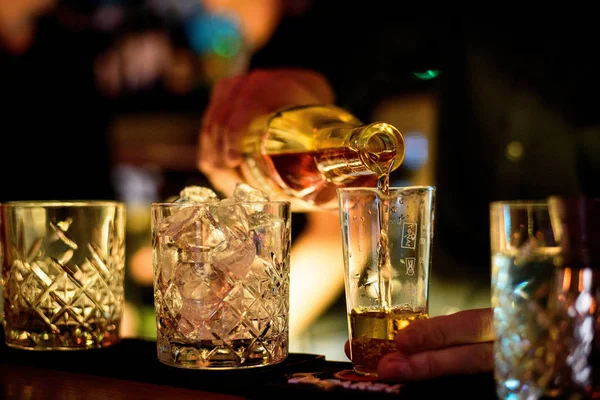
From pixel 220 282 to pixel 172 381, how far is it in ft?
0.39

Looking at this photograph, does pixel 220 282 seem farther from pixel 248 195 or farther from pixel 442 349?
pixel 442 349

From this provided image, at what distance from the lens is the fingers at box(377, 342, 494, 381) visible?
75 centimetres

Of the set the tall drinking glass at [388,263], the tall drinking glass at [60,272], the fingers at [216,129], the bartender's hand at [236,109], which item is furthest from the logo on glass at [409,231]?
the fingers at [216,129]

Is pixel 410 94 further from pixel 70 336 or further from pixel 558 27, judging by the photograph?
pixel 70 336

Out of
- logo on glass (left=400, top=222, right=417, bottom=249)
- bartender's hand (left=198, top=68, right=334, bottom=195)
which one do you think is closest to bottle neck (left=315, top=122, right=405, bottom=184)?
logo on glass (left=400, top=222, right=417, bottom=249)

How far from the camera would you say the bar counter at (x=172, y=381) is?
0.73 metres

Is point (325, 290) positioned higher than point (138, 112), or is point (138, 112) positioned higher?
point (138, 112)

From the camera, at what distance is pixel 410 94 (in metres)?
2.15

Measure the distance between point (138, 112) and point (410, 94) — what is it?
130 centimetres

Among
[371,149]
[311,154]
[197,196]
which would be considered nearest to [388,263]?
[371,149]

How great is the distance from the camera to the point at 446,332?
2.47 feet

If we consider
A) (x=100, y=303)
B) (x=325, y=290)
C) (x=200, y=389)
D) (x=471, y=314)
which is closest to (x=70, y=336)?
(x=100, y=303)

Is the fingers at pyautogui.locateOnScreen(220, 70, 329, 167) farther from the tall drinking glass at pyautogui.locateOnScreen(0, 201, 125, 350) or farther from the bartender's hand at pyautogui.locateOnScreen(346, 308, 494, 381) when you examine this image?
the bartender's hand at pyautogui.locateOnScreen(346, 308, 494, 381)

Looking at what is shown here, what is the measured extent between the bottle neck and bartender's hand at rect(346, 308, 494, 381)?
0.21 m
